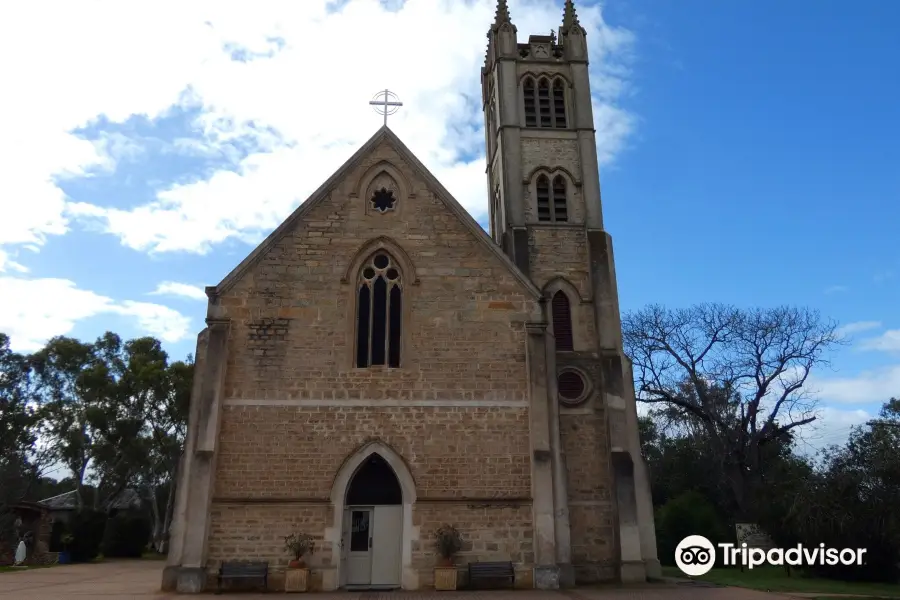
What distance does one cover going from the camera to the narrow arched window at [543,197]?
2319 cm

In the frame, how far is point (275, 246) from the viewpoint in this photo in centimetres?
1720

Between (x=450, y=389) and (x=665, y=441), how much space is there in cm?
2971

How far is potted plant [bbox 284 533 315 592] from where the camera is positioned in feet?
47.4

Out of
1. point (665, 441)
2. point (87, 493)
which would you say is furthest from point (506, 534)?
point (87, 493)

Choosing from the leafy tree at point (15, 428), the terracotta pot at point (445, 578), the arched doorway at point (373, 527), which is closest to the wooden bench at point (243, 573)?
the arched doorway at point (373, 527)

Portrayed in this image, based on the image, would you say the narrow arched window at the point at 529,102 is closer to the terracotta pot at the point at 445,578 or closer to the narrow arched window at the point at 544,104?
the narrow arched window at the point at 544,104

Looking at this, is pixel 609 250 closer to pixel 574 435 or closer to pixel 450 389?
pixel 574 435

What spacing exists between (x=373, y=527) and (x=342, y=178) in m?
9.11

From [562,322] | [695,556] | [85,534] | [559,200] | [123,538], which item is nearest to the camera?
[562,322]

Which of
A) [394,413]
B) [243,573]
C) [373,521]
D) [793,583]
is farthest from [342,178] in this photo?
[793,583]

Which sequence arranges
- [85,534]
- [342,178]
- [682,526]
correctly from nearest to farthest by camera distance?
[342,178]
[682,526]
[85,534]

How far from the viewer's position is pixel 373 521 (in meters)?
15.6

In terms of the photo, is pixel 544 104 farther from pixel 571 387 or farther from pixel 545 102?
pixel 571 387

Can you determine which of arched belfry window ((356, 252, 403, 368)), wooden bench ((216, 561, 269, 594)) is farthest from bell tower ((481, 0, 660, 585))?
wooden bench ((216, 561, 269, 594))
